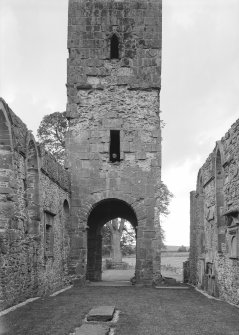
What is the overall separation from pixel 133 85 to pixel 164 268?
2062 cm

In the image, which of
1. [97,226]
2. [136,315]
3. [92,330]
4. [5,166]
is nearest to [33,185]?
[5,166]

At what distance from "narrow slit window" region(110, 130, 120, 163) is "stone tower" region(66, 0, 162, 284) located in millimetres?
36

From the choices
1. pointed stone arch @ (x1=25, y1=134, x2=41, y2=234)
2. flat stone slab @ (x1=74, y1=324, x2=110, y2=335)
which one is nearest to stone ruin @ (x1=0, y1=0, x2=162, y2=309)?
pointed stone arch @ (x1=25, y1=134, x2=41, y2=234)

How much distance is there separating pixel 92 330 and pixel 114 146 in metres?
10.6

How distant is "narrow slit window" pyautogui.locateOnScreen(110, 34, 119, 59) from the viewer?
1758 centimetres

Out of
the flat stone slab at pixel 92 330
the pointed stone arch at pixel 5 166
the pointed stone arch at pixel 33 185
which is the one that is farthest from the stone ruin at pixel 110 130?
the flat stone slab at pixel 92 330

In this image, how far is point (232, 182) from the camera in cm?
1089

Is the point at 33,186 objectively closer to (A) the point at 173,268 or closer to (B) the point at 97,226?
(B) the point at 97,226

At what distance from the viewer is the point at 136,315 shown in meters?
→ 8.79

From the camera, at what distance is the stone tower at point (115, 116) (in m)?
16.3

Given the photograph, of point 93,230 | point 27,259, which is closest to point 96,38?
point 93,230

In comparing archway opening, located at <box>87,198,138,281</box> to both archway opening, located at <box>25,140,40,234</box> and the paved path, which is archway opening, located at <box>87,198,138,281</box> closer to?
the paved path

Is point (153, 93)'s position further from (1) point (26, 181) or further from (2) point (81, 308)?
(2) point (81, 308)

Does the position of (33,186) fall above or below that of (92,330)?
above
